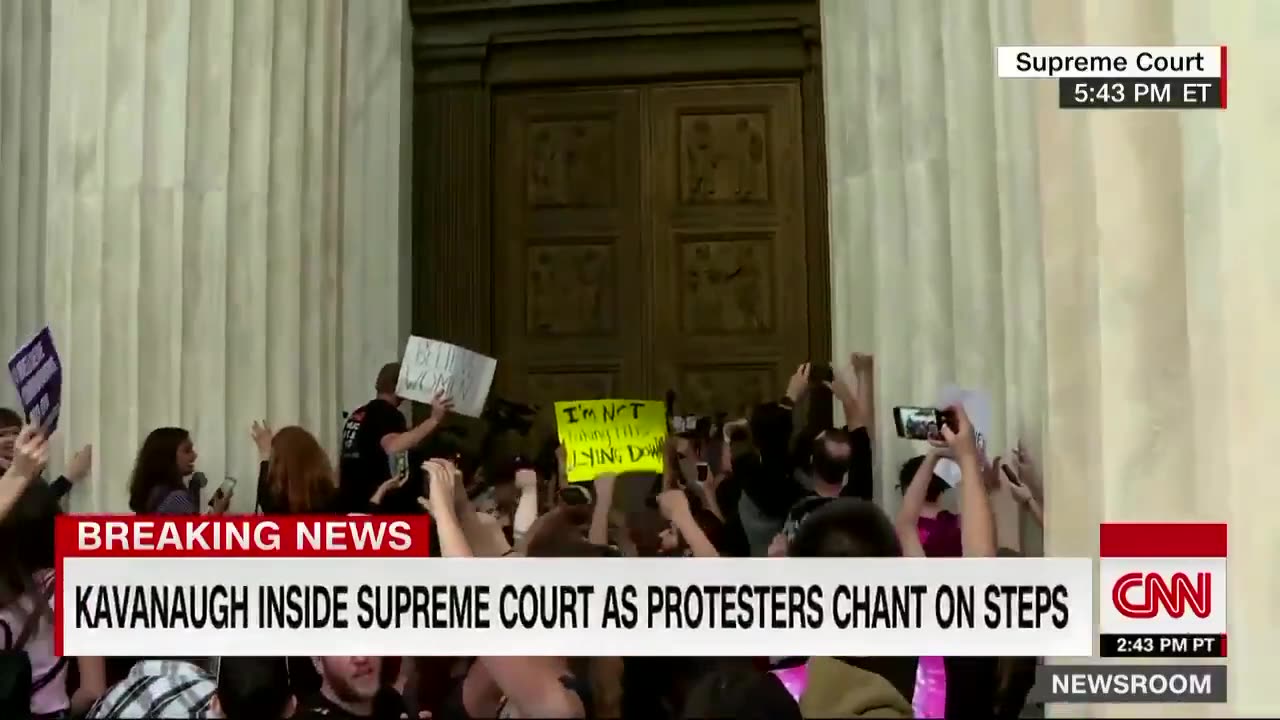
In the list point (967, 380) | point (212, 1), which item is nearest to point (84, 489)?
point (212, 1)

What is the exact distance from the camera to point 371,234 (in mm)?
5477

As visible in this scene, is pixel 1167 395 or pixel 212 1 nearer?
pixel 1167 395

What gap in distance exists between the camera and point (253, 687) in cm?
214

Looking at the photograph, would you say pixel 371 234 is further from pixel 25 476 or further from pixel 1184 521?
pixel 1184 521

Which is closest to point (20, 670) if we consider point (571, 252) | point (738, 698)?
point (738, 698)

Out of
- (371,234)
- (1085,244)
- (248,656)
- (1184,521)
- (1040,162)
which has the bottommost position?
(248,656)

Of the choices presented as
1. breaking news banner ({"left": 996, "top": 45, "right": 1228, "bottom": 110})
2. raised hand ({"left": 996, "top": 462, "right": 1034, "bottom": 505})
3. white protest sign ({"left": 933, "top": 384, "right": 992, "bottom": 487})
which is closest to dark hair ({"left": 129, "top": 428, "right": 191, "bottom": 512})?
white protest sign ({"left": 933, "top": 384, "right": 992, "bottom": 487})

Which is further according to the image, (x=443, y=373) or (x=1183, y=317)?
(x=443, y=373)

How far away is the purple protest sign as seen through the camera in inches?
114

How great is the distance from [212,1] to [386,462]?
1.39 m

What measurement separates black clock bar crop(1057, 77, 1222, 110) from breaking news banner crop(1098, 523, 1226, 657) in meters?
0.65

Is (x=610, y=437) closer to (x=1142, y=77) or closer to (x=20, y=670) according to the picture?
(x=20, y=670)

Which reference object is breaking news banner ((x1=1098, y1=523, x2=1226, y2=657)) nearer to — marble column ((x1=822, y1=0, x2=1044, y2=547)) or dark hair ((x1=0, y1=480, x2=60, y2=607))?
marble column ((x1=822, y1=0, x2=1044, y2=547))

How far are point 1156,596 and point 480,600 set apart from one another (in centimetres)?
129
